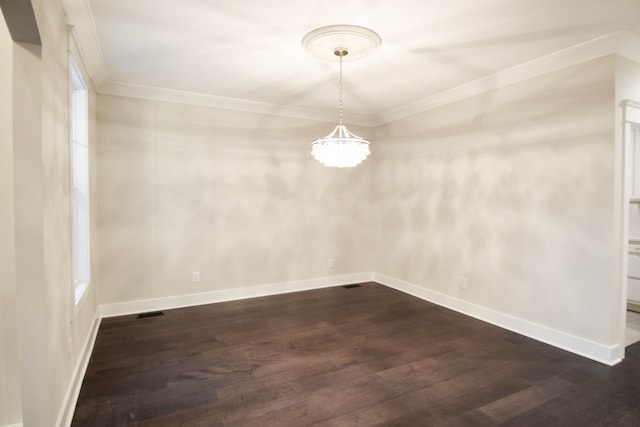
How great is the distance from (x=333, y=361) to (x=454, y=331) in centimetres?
139

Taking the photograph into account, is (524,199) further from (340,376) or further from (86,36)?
(86,36)

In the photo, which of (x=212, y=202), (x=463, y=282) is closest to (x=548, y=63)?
(x=463, y=282)

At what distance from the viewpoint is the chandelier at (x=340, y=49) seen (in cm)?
247

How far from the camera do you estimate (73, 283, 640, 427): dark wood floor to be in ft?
6.84

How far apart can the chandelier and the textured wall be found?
1.90 m

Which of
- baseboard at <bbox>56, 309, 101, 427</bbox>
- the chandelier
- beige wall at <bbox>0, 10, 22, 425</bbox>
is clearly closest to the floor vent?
baseboard at <bbox>56, 309, 101, 427</bbox>

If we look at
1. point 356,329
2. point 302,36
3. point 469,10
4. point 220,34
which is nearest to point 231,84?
point 220,34

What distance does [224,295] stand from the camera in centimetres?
436

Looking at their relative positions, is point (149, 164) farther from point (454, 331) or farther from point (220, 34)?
point (454, 331)

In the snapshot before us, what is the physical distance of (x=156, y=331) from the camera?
339 centimetres

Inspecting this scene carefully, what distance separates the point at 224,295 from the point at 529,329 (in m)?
3.42

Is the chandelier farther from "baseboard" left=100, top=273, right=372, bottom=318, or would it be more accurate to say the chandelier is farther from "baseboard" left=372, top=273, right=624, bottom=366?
"baseboard" left=100, top=273, right=372, bottom=318

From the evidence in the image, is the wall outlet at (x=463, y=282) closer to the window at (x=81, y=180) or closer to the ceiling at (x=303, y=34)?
the ceiling at (x=303, y=34)

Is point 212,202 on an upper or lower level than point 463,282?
upper
